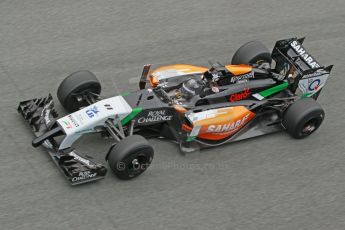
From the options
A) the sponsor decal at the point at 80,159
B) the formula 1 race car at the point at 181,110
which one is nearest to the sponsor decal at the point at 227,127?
the formula 1 race car at the point at 181,110

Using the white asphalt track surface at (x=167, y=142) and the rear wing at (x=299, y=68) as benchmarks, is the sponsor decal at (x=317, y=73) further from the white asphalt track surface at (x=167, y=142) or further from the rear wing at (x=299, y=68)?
the white asphalt track surface at (x=167, y=142)

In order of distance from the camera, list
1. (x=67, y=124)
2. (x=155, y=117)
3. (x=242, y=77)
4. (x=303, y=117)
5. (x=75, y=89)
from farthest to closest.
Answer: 1. (x=242, y=77)
2. (x=75, y=89)
3. (x=303, y=117)
4. (x=155, y=117)
5. (x=67, y=124)

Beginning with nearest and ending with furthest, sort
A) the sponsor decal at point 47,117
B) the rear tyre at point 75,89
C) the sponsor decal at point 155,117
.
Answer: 1. the sponsor decal at point 155,117
2. the sponsor decal at point 47,117
3. the rear tyre at point 75,89

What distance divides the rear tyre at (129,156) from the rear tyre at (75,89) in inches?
62.1

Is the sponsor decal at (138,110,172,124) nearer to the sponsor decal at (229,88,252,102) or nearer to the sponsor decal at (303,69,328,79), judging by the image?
the sponsor decal at (229,88,252,102)

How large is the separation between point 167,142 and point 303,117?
2217mm

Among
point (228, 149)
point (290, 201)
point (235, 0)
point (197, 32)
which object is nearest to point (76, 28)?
point (197, 32)

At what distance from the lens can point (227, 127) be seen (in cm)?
937

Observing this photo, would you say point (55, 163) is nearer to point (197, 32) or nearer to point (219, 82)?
point (219, 82)

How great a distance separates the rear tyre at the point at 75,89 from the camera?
9570 millimetres

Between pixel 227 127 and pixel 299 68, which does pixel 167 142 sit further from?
pixel 299 68

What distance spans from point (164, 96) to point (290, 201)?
2559 mm

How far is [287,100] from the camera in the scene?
32.9ft

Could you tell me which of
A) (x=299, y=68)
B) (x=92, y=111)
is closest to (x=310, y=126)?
(x=299, y=68)
